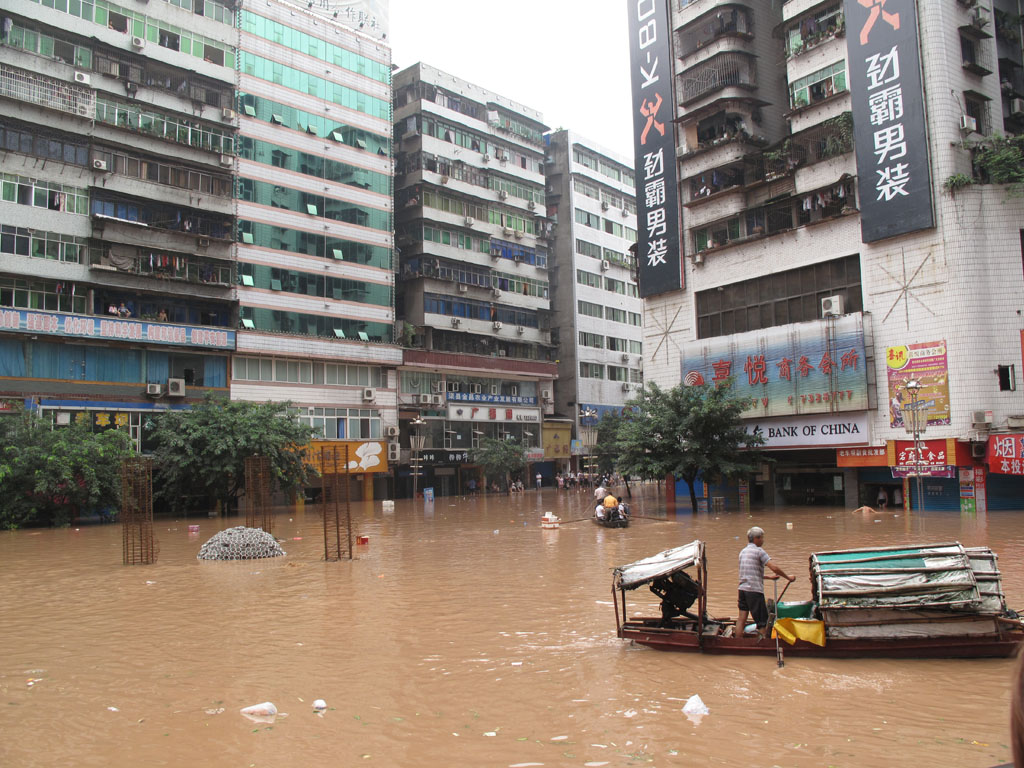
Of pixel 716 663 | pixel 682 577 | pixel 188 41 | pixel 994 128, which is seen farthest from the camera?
pixel 188 41

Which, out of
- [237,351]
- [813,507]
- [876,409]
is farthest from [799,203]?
[237,351]

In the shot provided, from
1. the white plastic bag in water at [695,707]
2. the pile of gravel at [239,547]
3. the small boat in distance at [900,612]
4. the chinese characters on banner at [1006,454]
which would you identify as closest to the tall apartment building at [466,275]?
the pile of gravel at [239,547]

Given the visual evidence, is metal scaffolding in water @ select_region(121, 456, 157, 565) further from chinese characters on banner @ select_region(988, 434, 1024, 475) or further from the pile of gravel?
chinese characters on banner @ select_region(988, 434, 1024, 475)

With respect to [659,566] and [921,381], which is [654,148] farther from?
[659,566]

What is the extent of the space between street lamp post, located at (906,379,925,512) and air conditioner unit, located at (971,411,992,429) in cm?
196

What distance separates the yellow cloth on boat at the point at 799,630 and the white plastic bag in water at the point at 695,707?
1.94 meters

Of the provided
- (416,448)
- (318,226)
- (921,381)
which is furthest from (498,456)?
(921,381)

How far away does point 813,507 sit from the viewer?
36781 mm

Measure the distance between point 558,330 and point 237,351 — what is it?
31486mm

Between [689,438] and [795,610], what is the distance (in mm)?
24801

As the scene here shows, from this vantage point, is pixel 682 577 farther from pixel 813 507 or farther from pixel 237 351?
pixel 237 351

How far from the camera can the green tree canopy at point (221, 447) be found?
118ft

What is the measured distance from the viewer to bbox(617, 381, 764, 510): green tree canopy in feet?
111

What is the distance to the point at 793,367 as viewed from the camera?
36281mm
